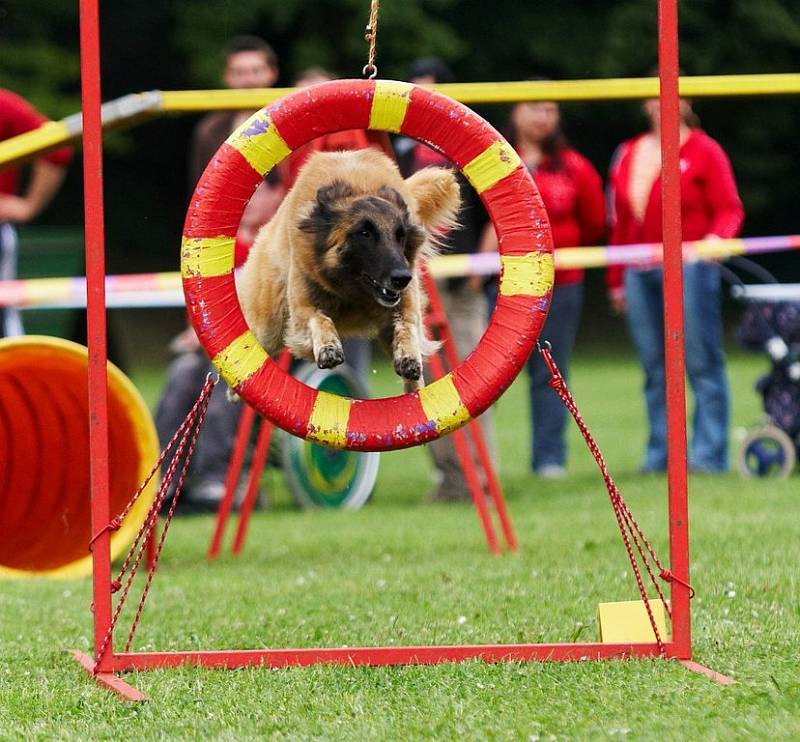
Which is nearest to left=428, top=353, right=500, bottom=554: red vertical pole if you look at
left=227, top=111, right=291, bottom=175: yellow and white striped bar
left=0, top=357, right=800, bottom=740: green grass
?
left=0, top=357, right=800, bottom=740: green grass

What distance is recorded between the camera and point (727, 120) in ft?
79.9

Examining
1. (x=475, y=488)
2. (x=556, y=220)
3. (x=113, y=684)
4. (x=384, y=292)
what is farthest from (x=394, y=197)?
(x=556, y=220)

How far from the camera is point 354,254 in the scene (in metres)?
4.37

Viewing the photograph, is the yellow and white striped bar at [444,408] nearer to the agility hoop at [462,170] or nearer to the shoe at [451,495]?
the agility hoop at [462,170]

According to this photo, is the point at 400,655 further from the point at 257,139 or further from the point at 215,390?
the point at 215,390

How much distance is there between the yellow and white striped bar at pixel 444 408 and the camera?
4.31 meters

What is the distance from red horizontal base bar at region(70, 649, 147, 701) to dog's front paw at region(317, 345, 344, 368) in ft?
3.33

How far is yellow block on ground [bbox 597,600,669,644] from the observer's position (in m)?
4.49

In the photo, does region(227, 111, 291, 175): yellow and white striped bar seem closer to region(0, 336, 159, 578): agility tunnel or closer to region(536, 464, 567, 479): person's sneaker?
region(0, 336, 159, 578): agility tunnel

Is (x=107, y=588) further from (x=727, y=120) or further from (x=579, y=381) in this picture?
(x=727, y=120)

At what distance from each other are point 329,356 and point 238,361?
0.83ft

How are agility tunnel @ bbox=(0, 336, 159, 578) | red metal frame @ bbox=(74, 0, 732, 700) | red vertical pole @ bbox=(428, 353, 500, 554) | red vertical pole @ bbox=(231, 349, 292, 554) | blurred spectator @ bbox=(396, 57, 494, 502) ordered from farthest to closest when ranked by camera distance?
blurred spectator @ bbox=(396, 57, 494, 502)
red vertical pole @ bbox=(231, 349, 292, 554)
red vertical pole @ bbox=(428, 353, 500, 554)
agility tunnel @ bbox=(0, 336, 159, 578)
red metal frame @ bbox=(74, 0, 732, 700)

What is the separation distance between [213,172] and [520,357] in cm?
100

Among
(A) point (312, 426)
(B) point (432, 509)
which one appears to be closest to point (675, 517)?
(A) point (312, 426)
